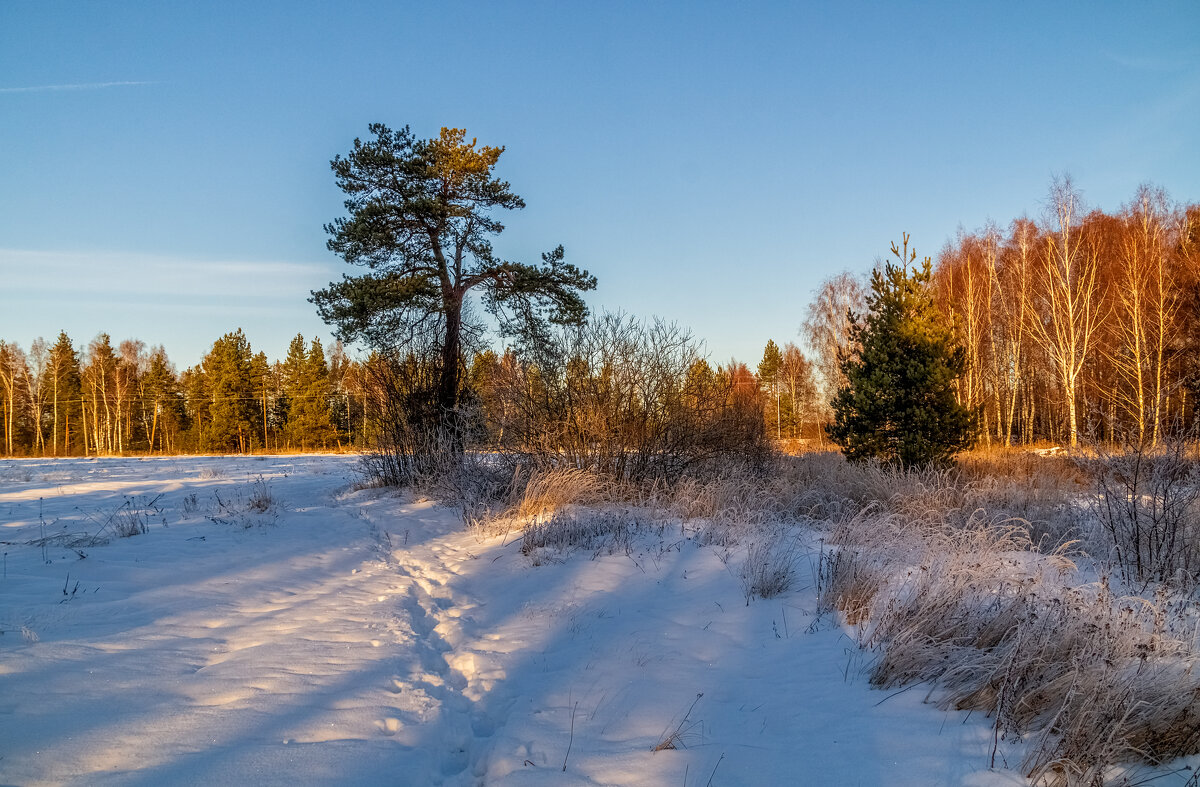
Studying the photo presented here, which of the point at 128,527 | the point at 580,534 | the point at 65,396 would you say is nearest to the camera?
the point at 128,527

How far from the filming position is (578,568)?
18.0 ft

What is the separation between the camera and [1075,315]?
71.9 ft

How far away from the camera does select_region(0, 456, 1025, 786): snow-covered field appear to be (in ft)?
7.88

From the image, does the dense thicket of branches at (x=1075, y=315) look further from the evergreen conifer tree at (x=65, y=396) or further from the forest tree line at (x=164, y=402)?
the evergreen conifer tree at (x=65, y=396)

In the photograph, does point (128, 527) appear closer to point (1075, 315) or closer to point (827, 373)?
point (1075, 315)

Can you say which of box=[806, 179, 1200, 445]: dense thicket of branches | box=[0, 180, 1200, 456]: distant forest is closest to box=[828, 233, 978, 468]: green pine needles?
box=[0, 180, 1200, 456]: distant forest

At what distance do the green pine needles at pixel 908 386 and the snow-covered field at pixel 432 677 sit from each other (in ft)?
25.3

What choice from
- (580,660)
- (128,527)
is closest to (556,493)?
(580,660)

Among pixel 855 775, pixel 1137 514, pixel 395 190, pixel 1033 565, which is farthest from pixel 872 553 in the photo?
pixel 395 190

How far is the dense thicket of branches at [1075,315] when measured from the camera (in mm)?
19766

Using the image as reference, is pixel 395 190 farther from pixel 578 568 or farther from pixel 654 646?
pixel 654 646

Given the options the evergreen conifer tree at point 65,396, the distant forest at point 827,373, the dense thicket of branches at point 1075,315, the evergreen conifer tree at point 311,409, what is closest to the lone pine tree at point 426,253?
the distant forest at point 827,373

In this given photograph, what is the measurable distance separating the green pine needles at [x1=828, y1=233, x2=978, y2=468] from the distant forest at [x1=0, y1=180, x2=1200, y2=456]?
4.88 feet

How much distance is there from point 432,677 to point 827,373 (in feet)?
107
